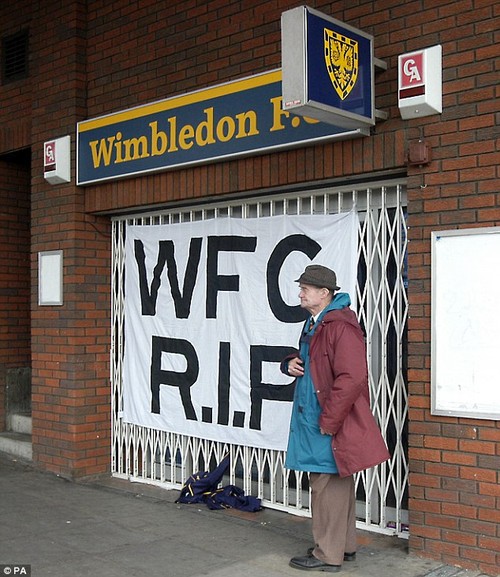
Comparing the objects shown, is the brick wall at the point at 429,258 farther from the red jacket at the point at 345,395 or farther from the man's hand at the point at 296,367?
the man's hand at the point at 296,367

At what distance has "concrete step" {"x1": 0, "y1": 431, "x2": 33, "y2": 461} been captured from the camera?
26.9 ft

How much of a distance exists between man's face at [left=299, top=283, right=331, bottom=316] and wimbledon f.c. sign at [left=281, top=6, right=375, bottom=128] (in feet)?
3.39

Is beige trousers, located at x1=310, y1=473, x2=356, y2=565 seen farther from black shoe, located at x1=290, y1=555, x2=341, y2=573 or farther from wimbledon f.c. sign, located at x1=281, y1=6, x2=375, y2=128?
wimbledon f.c. sign, located at x1=281, y1=6, x2=375, y2=128

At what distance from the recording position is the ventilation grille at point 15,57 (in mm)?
8469

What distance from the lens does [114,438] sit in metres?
7.68

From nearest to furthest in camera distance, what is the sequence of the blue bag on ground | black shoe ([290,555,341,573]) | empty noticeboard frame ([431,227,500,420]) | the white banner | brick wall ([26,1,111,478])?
1. empty noticeboard frame ([431,227,500,420])
2. black shoe ([290,555,341,573])
3. the white banner
4. the blue bag on ground
5. brick wall ([26,1,111,478])

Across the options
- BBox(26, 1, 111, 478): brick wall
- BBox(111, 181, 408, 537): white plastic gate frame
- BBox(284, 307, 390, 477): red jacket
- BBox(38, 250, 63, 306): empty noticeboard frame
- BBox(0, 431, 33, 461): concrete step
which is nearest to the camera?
BBox(284, 307, 390, 477): red jacket

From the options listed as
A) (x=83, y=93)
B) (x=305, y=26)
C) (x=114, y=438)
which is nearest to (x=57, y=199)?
(x=83, y=93)

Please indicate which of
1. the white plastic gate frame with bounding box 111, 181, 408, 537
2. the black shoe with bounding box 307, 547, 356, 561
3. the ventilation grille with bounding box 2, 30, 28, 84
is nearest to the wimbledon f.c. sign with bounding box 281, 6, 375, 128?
the white plastic gate frame with bounding box 111, 181, 408, 537

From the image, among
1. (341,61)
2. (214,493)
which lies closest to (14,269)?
(214,493)

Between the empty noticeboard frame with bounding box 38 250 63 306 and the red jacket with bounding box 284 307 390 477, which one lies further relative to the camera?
the empty noticeboard frame with bounding box 38 250 63 306

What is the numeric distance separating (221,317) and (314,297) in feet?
5.87

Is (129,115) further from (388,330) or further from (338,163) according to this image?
(388,330)

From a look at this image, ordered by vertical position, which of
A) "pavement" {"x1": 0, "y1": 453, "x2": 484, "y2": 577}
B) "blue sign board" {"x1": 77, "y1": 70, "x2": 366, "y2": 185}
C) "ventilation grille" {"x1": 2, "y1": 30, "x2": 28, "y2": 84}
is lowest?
"pavement" {"x1": 0, "y1": 453, "x2": 484, "y2": 577}
